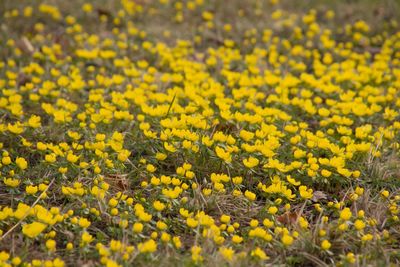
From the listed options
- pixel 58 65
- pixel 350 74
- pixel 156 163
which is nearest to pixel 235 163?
pixel 156 163

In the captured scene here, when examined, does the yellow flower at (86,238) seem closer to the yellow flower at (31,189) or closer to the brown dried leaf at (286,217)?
the yellow flower at (31,189)

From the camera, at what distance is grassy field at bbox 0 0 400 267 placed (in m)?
3.01

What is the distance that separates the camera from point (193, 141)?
366cm

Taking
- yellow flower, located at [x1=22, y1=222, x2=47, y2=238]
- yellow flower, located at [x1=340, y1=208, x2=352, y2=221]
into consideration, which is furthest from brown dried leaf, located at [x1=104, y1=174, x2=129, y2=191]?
yellow flower, located at [x1=340, y1=208, x2=352, y2=221]

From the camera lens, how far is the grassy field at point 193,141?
3012 mm

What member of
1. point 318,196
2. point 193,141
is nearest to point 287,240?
point 318,196

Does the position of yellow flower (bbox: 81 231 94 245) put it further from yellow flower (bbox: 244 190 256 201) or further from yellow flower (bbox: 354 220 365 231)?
yellow flower (bbox: 354 220 365 231)

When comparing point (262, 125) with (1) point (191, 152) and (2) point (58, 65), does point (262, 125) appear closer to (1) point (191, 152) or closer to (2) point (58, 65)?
(1) point (191, 152)

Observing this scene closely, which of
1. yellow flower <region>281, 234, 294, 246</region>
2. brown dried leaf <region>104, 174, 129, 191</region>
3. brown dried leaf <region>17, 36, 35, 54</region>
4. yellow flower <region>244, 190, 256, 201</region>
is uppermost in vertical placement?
brown dried leaf <region>17, 36, 35, 54</region>

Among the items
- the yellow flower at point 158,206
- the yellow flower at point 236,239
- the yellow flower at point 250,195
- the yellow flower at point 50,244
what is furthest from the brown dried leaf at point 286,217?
the yellow flower at point 50,244

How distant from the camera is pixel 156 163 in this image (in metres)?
3.70

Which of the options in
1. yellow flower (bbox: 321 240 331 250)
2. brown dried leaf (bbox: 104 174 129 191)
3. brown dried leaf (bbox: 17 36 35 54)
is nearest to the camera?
yellow flower (bbox: 321 240 331 250)

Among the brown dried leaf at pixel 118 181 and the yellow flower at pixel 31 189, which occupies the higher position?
the yellow flower at pixel 31 189

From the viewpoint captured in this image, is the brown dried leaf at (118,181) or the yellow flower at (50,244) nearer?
the yellow flower at (50,244)
